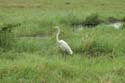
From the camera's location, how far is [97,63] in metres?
10.1

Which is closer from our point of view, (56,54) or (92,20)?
(56,54)

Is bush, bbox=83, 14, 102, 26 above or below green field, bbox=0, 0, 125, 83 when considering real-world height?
below

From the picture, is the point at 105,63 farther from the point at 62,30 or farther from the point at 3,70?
the point at 62,30

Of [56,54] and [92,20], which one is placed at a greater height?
[56,54]

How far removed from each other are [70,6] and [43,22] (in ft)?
28.6

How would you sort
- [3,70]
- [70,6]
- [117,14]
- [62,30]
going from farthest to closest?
[70,6] < [117,14] < [62,30] < [3,70]

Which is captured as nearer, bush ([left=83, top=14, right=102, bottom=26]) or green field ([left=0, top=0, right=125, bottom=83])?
green field ([left=0, top=0, right=125, bottom=83])

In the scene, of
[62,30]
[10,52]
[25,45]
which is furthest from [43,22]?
[10,52]

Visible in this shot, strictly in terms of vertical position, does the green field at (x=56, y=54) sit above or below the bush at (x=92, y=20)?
above

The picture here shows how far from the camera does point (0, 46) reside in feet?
37.0

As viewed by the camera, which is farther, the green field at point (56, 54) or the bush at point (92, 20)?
the bush at point (92, 20)

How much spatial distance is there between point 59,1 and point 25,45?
17409mm

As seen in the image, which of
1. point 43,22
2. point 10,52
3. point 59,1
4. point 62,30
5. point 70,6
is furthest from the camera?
point 59,1

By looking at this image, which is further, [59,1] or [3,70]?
[59,1]
